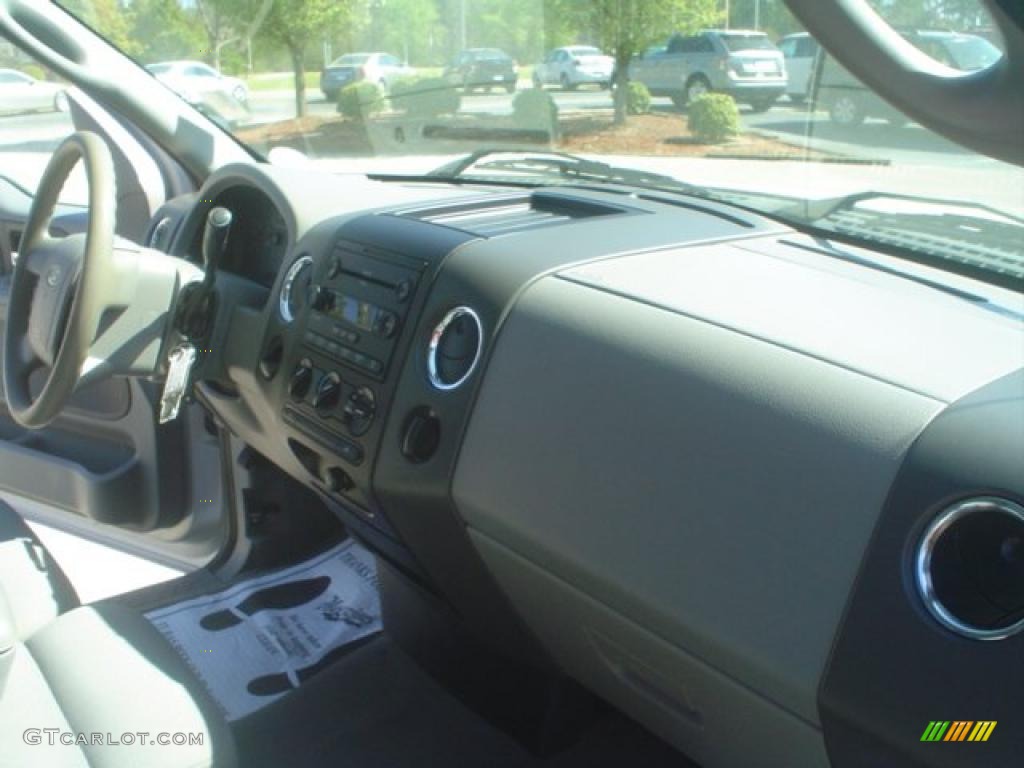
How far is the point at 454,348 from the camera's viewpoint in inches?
78.6

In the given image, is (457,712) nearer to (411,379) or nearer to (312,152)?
(411,379)

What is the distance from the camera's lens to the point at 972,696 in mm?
1227

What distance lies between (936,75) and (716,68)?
1.49 meters

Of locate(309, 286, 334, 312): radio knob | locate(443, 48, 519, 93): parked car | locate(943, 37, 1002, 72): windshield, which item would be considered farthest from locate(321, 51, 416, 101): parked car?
locate(943, 37, 1002, 72): windshield

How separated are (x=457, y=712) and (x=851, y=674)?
4.87 ft

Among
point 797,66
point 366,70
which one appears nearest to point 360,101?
point 366,70

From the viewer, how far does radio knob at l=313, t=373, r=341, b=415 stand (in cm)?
221

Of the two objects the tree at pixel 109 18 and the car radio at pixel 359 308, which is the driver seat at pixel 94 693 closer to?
the car radio at pixel 359 308

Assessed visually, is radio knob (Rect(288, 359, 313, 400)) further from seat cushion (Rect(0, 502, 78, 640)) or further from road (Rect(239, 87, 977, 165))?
road (Rect(239, 87, 977, 165))

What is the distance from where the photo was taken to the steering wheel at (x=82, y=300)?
2184 millimetres

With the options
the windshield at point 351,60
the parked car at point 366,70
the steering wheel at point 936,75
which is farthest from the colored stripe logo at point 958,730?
the windshield at point 351,60

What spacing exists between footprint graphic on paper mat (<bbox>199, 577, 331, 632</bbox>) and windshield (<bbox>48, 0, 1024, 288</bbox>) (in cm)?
122

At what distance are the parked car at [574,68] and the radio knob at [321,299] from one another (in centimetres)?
89

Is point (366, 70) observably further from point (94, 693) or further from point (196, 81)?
point (94, 693)
